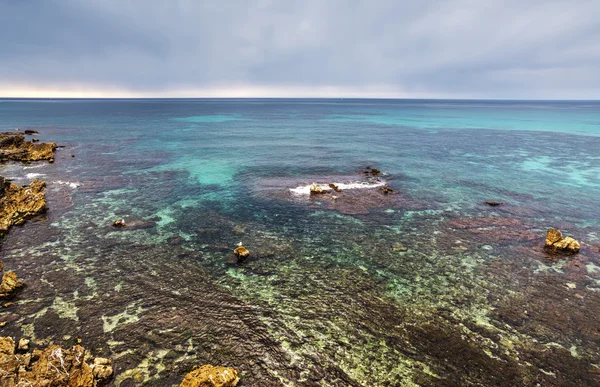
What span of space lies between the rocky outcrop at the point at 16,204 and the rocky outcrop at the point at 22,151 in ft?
108

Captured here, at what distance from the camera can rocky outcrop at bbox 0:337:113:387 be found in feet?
54.2

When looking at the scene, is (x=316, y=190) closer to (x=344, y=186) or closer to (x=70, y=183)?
(x=344, y=186)

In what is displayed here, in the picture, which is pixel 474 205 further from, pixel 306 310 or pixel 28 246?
pixel 28 246

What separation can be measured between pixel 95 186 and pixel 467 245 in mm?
58016

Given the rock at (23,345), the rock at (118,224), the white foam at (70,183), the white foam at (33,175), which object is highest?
the white foam at (33,175)

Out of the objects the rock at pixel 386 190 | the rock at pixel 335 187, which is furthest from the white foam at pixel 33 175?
the rock at pixel 386 190

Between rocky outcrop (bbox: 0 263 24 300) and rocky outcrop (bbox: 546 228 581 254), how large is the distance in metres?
51.9

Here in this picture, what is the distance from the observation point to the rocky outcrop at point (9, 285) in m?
24.2

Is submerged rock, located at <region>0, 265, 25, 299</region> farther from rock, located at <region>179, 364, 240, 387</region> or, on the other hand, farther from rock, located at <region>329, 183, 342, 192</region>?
rock, located at <region>329, 183, 342, 192</region>

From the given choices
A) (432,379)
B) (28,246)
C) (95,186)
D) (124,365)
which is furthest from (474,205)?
(95,186)

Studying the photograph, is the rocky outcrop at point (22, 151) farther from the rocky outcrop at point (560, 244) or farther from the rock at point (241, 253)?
the rocky outcrop at point (560, 244)

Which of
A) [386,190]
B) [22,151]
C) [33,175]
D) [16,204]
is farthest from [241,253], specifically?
[22,151]

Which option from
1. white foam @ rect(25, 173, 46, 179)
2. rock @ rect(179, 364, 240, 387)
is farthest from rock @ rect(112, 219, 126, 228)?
white foam @ rect(25, 173, 46, 179)

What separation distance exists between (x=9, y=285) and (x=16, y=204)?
2050 cm
